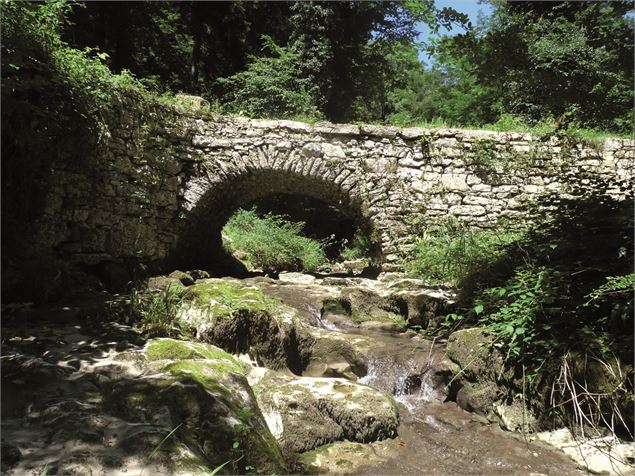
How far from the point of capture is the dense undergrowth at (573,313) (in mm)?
3416

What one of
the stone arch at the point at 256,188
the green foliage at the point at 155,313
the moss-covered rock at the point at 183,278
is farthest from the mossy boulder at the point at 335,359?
the stone arch at the point at 256,188

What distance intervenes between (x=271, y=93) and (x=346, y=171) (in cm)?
552

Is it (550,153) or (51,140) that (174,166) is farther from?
(550,153)

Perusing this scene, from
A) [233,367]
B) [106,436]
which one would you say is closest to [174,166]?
[233,367]

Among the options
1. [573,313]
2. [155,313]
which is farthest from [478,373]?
[155,313]

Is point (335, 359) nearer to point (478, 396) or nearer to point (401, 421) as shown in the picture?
point (401, 421)

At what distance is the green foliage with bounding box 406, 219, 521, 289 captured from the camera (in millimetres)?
5762

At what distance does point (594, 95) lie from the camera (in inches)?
243

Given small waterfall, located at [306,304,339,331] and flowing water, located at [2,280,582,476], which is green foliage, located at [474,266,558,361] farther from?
small waterfall, located at [306,304,339,331]

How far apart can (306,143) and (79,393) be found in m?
5.72

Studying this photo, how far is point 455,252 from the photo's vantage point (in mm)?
6445

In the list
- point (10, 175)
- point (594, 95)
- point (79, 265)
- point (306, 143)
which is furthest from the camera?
point (306, 143)

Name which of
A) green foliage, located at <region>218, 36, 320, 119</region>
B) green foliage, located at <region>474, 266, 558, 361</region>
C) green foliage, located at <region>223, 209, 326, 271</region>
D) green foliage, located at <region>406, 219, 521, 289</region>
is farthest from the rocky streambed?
green foliage, located at <region>218, 36, 320, 119</region>

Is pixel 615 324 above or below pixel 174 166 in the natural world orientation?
below
